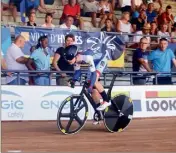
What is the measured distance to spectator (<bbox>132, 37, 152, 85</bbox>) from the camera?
14438 mm

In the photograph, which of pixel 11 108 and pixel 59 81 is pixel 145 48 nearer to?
pixel 59 81

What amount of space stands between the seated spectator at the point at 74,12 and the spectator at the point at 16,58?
10.2 ft

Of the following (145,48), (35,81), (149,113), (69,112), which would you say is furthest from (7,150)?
(145,48)

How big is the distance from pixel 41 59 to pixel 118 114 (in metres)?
3.36

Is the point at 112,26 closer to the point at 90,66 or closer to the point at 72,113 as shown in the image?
the point at 90,66

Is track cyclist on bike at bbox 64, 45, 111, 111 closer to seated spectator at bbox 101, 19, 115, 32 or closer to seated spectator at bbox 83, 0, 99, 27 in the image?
seated spectator at bbox 101, 19, 115, 32

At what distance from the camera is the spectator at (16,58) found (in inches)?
499

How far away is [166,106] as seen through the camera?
46.7ft

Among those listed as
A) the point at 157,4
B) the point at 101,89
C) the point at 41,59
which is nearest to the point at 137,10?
the point at 157,4

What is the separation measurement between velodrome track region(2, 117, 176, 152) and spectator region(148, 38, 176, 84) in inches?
113

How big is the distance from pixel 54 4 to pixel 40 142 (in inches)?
374

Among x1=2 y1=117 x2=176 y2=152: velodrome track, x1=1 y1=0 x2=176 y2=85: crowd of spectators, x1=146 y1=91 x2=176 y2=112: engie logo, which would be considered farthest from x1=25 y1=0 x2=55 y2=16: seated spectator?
x1=2 y1=117 x2=176 y2=152: velodrome track

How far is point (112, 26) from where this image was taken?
16.6 metres

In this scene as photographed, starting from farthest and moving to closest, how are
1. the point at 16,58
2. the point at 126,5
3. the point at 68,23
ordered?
the point at 126,5 < the point at 68,23 < the point at 16,58
